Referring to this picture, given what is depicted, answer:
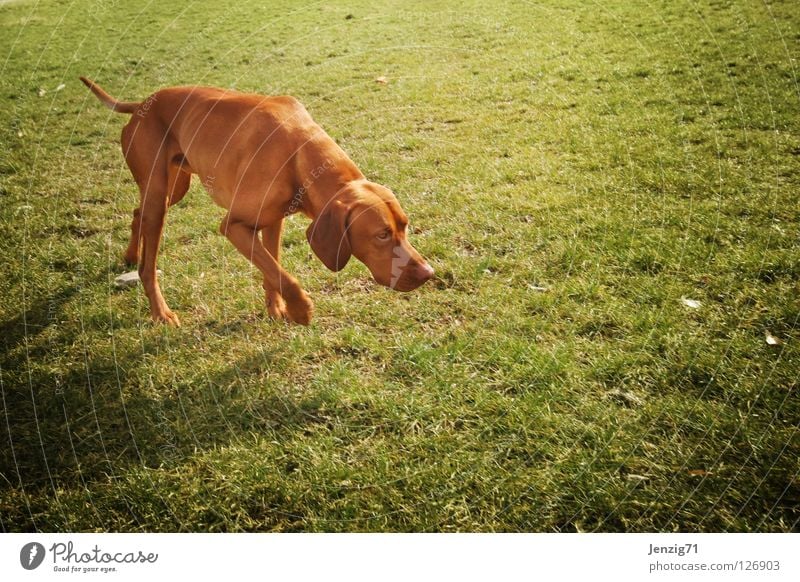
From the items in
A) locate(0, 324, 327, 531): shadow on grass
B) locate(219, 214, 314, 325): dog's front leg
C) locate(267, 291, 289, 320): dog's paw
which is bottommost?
locate(0, 324, 327, 531): shadow on grass

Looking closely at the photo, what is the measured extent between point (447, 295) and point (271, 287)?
1.07m

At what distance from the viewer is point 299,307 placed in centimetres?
288

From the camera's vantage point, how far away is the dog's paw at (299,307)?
2.85 m

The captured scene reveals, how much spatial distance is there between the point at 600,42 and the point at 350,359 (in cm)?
464

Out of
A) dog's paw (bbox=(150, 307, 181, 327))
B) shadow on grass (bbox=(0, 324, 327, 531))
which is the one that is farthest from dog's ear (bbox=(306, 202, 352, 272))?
dog's paw (bbox=(150, 307, 181, 327))

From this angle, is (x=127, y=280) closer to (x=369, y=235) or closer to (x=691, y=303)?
(x=369, y=235)

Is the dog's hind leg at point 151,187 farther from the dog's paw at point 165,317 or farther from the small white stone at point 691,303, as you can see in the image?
the small white stone at point 691,303

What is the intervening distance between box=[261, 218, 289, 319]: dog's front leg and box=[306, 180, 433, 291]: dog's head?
71cm

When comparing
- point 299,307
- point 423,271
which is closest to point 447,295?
point 423,271

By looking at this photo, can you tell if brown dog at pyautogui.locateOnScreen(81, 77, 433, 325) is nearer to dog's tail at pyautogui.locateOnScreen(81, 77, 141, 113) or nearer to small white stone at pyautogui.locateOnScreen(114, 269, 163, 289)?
dog's tail at pyautogui.locateOnScreen(81, 77, 141, 113)

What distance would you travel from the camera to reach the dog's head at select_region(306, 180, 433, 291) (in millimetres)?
2486

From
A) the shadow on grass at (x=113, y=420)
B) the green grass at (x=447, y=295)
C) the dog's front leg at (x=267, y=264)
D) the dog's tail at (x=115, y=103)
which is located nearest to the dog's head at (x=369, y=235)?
the dog's front leg at (x=267, y=264)

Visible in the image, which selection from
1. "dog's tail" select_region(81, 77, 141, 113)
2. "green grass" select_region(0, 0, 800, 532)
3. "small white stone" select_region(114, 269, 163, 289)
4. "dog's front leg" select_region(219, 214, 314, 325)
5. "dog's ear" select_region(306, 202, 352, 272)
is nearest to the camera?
"green grass" select_region(0, 0, 800, 532)
